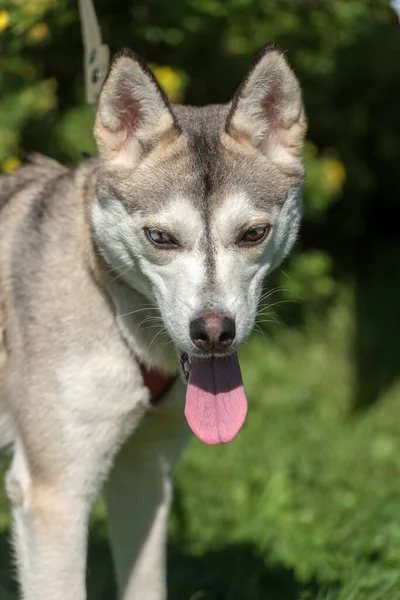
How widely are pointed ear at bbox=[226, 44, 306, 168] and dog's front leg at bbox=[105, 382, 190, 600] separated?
44.8 inches

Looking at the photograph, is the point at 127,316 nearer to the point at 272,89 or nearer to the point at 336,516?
the point at 272,89

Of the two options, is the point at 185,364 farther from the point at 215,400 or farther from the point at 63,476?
the point at 63,476

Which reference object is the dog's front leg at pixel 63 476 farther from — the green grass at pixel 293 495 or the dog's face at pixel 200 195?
the green grass at pixel 293 495

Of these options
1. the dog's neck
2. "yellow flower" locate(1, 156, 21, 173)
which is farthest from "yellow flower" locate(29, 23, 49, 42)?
the dog's neck

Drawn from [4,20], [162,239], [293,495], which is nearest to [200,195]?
[162,239]

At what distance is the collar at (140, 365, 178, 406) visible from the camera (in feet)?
10.8

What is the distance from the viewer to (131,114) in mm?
3172

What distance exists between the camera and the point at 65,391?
317 centimetres

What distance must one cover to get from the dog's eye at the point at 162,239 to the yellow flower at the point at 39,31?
225 centimetres

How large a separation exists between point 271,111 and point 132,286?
2.35ft

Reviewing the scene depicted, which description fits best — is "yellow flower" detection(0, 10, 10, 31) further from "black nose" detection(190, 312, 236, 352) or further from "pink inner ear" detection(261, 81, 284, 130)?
"black nose" detection(190, 312, 236, 352)

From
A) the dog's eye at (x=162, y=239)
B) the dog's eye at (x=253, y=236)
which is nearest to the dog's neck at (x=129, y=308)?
the dog's eye at (x=162, y=239)

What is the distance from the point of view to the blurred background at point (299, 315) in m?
4.30

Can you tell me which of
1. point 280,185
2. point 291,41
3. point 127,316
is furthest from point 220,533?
point 291,41
